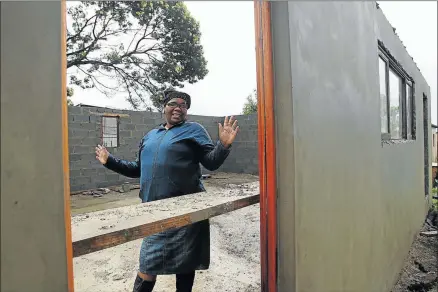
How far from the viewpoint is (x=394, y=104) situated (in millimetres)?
3693

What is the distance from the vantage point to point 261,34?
131 cm

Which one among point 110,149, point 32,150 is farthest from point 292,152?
point 110,149

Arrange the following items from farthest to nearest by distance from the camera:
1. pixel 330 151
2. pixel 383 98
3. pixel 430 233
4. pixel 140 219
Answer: pixel 430 233, pixel 383 98, pixel 330 151, pixel 140 219

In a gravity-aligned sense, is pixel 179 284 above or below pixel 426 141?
below

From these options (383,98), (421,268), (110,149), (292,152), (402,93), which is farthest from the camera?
(110,149)

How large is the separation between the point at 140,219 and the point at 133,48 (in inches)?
229

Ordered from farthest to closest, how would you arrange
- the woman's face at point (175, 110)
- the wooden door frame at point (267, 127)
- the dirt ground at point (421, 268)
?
the dirt ground at point (421, 268), the woman's face at point (175, 110), the wooden door frame at point (267, 127)

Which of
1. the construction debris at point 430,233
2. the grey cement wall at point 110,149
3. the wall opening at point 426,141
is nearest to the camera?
the construction debris at point 430,233

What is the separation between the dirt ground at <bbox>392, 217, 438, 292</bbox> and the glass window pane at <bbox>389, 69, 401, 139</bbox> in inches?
60.3

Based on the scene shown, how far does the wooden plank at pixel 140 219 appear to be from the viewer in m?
0.93

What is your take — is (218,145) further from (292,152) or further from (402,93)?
(402,93)

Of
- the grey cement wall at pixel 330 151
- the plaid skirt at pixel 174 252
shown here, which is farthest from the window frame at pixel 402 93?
the plaid skirt at pixel 174 252

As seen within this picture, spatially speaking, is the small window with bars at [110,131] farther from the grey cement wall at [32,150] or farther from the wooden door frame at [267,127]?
the grey cement wall at [32,150]

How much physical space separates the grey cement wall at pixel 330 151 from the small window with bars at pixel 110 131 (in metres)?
6.60
